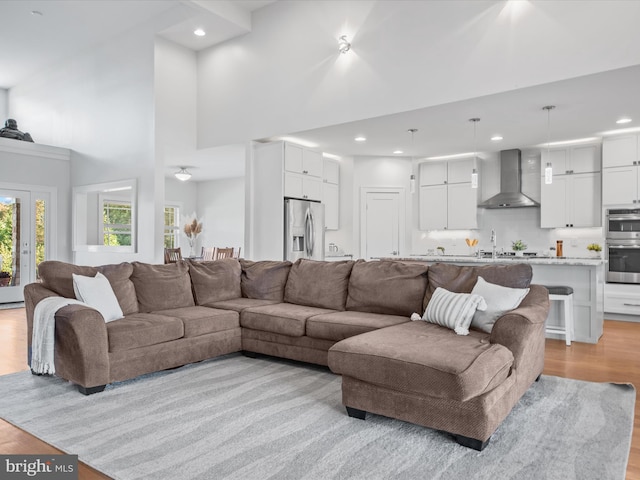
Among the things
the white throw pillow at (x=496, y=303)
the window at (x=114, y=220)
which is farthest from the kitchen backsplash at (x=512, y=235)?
the window at (x=114, y=220)

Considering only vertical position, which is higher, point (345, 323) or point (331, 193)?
point (331, 193)

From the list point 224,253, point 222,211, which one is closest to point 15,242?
point 224,253

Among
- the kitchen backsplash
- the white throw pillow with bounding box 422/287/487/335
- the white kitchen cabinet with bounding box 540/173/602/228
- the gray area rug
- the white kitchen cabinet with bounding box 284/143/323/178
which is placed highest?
the white kitchen cabinet with bounding box 284/143/323/178

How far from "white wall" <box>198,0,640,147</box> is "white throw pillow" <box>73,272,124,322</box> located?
3.27 metres

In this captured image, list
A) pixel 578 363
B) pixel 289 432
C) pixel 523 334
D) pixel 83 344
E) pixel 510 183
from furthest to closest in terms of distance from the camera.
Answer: pixel 510 183
pixel 578 363
pixel 83 344
pixel 523 334
pixel 289 432

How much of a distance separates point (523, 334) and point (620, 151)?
16.1 feet

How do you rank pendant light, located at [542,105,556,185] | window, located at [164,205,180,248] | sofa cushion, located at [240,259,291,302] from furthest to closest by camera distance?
window, located at [164,205,180,248] → pendant light, located at [542,105,556,185] → sofa cushion, located at [240,259,291,302]

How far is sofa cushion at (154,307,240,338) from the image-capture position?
3.75 metres

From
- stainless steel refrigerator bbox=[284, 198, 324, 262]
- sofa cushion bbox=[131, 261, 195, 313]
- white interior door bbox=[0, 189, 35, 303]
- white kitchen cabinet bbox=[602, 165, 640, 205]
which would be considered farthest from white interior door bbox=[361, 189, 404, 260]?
white interior door bbox=[0, 189, 35, 303]

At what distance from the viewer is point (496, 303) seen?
308 cm

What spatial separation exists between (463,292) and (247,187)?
158 inches

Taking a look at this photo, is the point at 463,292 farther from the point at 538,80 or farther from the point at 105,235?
the point at 105,235

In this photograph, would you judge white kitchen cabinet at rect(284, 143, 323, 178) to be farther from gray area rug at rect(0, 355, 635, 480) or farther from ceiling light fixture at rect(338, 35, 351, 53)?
gray area rug at rect(0, 355, 635, 480)

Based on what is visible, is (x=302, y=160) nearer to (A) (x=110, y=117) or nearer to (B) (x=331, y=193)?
(B) (x=331, y=193)
